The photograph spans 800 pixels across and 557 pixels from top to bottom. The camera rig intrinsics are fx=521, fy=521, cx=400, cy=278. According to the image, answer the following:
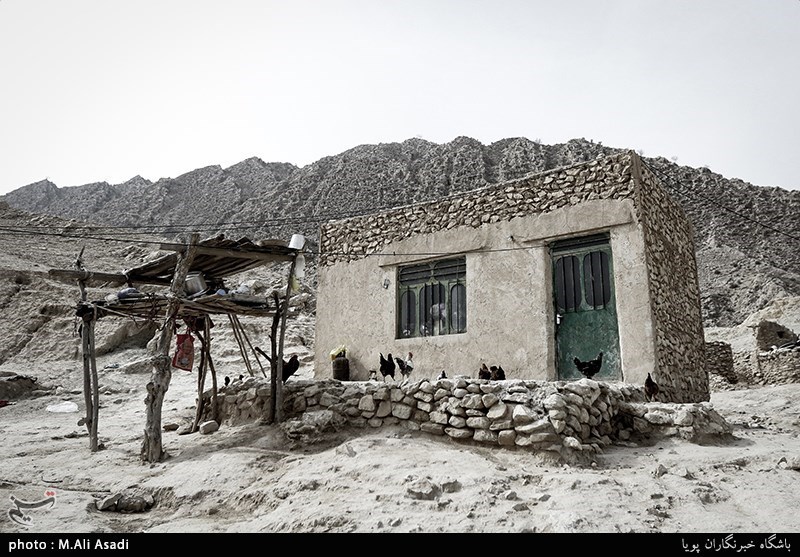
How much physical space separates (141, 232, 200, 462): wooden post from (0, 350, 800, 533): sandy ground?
26 centimetres

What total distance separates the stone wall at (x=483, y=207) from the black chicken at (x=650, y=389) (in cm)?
325

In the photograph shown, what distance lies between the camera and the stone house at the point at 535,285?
905 centimetres

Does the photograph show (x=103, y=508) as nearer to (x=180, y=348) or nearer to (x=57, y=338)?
(x=180, y=348)

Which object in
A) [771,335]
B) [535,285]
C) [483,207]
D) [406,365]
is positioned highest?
[483,207]

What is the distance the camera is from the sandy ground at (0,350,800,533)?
427cm

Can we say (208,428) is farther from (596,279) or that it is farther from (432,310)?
(596,279)

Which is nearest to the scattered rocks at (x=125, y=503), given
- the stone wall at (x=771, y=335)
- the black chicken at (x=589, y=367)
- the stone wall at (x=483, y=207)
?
the black chicken at (x=589, y=367)

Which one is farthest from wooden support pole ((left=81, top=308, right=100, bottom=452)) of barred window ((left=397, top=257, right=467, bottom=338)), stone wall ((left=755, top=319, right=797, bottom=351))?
stone wall ((left=755, top=319, right=797, bottom=351))

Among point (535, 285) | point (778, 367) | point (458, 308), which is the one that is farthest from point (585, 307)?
point (778, 367)

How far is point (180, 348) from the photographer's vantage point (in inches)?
351

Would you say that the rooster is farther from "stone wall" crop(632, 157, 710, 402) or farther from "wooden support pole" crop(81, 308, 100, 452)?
"wooden support pole" crop(81, 308, 100, 452)

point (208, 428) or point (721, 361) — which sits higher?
point (721, 361)

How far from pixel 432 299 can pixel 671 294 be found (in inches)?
183

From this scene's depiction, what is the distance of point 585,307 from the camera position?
31.0 feet
